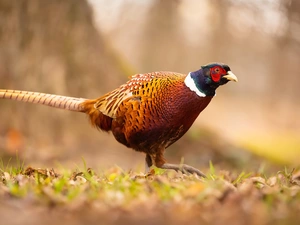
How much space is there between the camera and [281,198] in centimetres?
297

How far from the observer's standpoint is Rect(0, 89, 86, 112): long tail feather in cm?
518

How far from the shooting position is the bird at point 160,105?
4.62 metres

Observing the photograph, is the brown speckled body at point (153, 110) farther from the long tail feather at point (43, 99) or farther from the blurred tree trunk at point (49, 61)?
the blurred tree trunk at point (49, 61)

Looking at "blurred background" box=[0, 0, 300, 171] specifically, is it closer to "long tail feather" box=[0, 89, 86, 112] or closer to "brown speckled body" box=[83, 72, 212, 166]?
"long tail feather" box=[0, 89, 86, 112]

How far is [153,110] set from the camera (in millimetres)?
4668

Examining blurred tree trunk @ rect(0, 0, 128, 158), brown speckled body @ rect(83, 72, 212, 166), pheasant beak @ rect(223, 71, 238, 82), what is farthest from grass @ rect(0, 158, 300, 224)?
blurred tree trunk @ rect(0, 0, 128, 158)

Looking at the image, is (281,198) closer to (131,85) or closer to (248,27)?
(131,85)

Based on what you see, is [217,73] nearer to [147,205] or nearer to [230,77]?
[230,77]

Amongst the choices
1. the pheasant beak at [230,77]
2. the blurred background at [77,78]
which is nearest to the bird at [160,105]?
the pheasant beak at [230,77]

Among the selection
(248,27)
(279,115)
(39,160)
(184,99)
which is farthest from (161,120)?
(279,115)

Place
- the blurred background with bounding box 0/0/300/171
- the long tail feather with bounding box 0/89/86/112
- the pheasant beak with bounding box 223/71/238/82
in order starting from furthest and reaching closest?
the blurred background with bounding box 0/0/300/171 → the long tail feather with bounding box 0/89/86/112 → the pheasant beak with bounding box 223/71/238/82

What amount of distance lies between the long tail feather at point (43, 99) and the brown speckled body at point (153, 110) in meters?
0.53

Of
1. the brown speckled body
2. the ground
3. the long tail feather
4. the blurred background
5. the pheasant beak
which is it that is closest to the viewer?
the ground

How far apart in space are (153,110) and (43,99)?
1.41 metres
